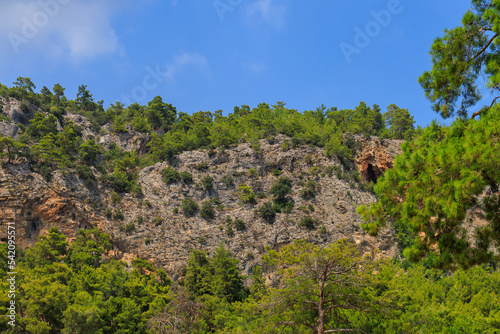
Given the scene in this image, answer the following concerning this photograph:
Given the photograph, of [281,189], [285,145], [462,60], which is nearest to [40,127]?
[281,189]

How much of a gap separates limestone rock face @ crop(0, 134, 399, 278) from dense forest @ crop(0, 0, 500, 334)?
175 centimetres

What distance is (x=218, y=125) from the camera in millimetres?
54875

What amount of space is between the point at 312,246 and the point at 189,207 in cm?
2800

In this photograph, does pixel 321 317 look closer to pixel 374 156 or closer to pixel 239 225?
pixel 239 225

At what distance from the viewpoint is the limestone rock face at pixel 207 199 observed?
36.6 metres

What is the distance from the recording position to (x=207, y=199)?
149 feet

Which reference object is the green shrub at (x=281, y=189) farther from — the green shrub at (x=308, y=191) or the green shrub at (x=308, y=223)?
the green shrub at (x=308, y=223)

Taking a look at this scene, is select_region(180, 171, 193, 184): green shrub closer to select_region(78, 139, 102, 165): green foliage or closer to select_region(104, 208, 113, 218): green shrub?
select_region(104, 208, 113, 218): green shrub

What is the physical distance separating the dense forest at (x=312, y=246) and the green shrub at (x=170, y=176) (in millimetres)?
3292

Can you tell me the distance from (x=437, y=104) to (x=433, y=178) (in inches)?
108

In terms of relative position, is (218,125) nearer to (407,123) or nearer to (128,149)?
(128,149)

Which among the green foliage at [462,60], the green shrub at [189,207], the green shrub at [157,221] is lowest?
the green foliage at [462,60]

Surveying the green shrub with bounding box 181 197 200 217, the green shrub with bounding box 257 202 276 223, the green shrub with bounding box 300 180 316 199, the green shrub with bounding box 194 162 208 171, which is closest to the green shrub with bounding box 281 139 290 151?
the green shrub with bounding box 300 180 316 199

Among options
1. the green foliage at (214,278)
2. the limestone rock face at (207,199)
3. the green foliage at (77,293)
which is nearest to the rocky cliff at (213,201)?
the limestone rock face at (207,199)
